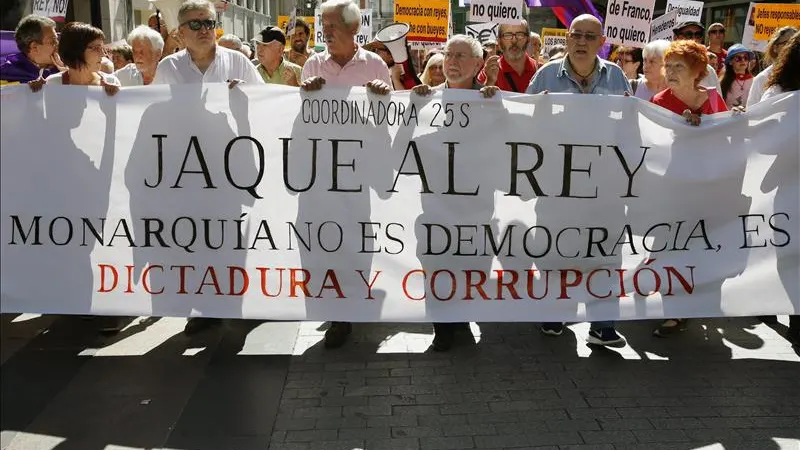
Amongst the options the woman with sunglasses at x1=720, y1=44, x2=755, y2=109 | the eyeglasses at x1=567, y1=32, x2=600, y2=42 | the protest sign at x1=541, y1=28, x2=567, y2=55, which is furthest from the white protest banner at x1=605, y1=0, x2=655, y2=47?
the protest sign at x1=541, y1=28, x2=567, y2=55

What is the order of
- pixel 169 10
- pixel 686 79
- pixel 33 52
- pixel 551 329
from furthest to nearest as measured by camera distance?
pixel 169 10
pixel 551 329
pixel 33 52
pixel 686 79

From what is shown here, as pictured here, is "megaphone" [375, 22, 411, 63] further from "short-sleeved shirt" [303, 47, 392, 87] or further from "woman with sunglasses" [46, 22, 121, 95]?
"woman with sunglasses" [46, 22, 121, 95]

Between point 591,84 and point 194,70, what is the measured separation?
247cm

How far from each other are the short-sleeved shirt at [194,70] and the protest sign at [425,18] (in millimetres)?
6139

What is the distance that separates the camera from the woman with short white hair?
220 inches

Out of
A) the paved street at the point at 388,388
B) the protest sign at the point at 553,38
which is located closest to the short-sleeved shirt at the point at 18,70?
the paved street at the point at 388,388

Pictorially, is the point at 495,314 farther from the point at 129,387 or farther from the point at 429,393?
the point at 129,387

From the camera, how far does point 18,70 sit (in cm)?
459

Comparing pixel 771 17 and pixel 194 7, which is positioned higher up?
pixel 771 17

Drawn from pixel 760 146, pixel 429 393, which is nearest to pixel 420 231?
pixel 429 393

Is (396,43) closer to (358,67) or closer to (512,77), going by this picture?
(512,77)

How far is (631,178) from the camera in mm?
4188

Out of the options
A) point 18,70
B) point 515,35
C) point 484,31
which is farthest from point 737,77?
point 18,70

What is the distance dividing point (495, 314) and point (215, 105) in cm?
193
